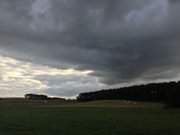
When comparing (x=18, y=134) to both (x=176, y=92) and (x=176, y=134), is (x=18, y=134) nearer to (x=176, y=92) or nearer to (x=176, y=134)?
(x=176, y=134)

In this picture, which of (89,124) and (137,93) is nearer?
(89,124)

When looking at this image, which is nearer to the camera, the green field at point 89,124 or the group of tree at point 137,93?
the green field at point 89,124

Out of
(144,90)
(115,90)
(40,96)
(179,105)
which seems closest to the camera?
(179,105)

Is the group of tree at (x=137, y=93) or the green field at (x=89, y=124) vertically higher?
the group of tree at (x=137, y=93)

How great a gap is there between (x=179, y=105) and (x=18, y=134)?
235ft

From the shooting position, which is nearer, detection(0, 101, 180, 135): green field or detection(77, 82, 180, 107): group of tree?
detection(0, 101, 180, 135): green field

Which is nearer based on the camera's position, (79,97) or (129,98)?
(129,98)

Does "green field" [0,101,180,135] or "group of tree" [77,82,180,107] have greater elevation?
"group of tree" [77,82,180,107]

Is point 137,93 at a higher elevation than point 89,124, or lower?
higher

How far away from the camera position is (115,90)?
166m

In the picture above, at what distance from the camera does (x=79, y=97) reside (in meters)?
170

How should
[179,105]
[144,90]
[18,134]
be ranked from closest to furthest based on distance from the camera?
[18,134] → [179,105] → [144,90]

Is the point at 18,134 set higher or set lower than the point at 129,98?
lower

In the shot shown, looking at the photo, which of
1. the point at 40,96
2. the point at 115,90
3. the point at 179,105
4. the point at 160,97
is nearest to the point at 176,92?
the point at 179,105
